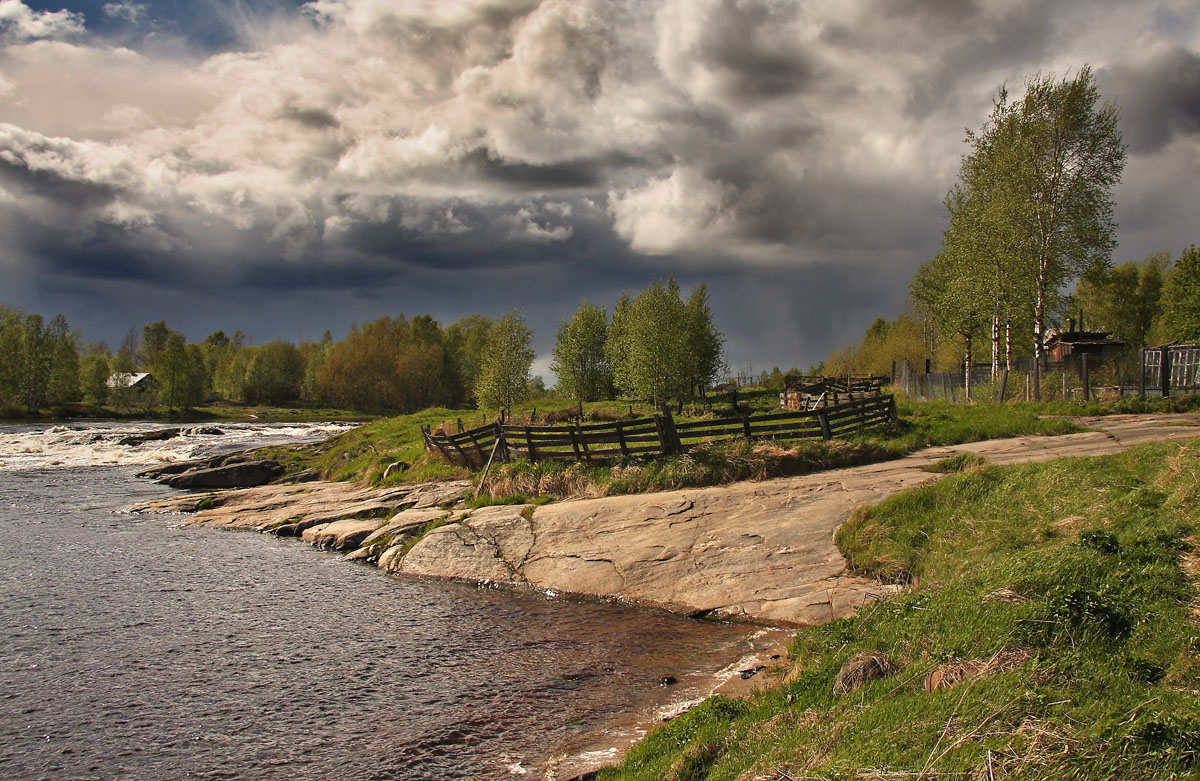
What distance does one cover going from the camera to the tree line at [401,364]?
5066 cm

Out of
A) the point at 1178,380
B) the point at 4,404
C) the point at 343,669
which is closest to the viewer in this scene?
the point at 343,669

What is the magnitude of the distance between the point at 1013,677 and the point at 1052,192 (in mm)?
34376

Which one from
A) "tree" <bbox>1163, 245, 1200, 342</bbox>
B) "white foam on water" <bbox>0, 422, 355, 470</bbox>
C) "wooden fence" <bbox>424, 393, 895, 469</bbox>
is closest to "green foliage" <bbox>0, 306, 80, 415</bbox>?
"white foam on water" <bbox>0, 422, 355, 470</bbox>

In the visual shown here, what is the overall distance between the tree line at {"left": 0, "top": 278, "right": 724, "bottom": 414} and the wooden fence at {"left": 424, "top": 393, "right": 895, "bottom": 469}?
2272cm

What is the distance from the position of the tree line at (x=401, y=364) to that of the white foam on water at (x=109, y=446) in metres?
20.3

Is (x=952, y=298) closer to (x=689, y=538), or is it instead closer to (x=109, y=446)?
(x=689, y=538)

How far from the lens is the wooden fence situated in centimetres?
1975

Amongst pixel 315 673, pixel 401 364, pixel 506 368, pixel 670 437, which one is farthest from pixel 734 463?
pixel 401 364

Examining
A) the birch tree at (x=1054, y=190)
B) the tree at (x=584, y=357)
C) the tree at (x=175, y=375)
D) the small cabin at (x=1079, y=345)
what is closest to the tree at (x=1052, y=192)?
the birch tree at (x=1054, y=190)

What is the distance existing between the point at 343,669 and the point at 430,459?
701 inches

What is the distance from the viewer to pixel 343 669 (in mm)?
10859

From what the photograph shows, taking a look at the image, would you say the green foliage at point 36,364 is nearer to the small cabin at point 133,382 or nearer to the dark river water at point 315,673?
the small cabin at point 133,382

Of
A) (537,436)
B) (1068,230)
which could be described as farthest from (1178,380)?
(537,436)

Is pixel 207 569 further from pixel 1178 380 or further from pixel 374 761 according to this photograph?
pixel 1178 380
